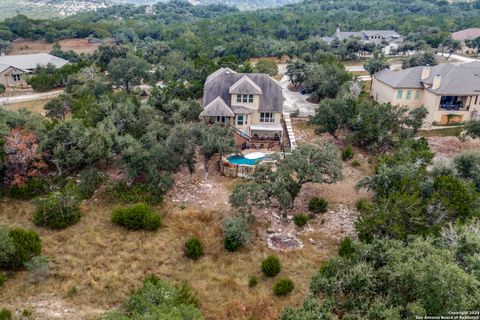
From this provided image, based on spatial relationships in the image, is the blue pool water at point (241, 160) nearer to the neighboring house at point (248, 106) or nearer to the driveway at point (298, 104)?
the neighboring house at point (248, 106)

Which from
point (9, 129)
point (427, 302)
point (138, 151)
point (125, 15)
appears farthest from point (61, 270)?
point (125, 15)

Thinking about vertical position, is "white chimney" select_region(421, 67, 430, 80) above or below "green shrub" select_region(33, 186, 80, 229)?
above

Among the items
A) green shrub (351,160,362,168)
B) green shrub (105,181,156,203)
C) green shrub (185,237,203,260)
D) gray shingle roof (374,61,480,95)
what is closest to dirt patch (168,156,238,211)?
green shrub (105,181,156,203)

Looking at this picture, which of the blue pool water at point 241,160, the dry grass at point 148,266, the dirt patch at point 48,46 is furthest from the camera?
the dirt patch at point 48,46

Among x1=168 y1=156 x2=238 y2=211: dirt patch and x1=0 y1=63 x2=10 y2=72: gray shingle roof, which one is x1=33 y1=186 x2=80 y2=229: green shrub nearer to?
x1=168 y1=156 x2=238 y2=211: dirt patch

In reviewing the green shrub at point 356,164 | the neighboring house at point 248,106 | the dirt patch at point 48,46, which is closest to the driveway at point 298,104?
the neighboring house at point 248,106

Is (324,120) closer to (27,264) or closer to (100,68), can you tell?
(27,264)
